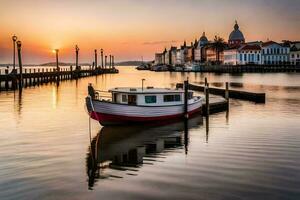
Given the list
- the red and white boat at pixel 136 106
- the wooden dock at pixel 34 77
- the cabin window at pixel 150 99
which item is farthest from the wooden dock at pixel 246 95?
the wooden dock at pixel 34 77

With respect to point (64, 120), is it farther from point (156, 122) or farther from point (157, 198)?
point (157, 198)

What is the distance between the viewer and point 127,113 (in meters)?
30.5

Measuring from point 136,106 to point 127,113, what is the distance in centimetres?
87

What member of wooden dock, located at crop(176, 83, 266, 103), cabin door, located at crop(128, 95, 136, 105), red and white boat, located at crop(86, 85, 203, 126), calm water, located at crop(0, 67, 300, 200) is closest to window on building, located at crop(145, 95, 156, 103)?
red and white boat, located at crop(86, 85, 203, 126)

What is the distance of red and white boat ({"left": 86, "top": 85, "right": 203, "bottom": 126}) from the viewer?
29688mm

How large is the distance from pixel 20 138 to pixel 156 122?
10376 mm

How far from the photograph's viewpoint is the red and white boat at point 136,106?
97.4ft

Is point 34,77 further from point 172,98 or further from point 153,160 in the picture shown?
Answer: point 153,160

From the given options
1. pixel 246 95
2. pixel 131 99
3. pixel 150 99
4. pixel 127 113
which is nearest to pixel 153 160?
pixel 127 113

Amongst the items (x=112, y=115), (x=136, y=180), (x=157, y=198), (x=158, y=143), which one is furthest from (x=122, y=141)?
(x=157, y=198)

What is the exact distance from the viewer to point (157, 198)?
47.9ft

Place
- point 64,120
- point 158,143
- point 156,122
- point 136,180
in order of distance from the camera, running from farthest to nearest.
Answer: point 64,120 → point 156,122 → point 158,143 → point 136,180

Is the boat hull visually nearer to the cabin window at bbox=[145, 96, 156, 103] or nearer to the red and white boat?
the red and white boat

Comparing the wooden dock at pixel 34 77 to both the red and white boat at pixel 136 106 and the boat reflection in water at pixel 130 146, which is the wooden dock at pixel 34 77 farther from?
the boat reflection in water at pixel 130 146
